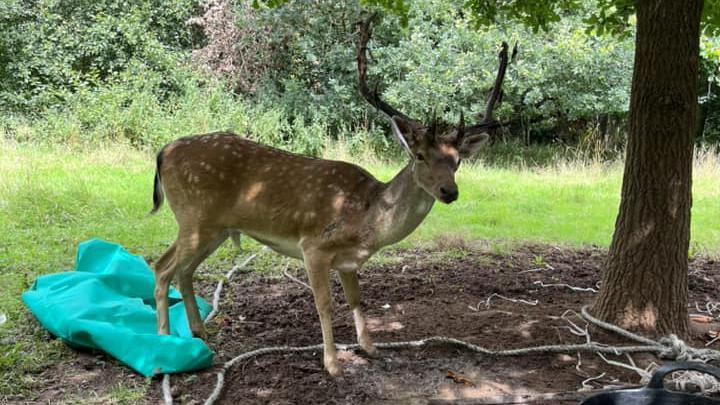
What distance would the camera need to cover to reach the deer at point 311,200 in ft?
13.5

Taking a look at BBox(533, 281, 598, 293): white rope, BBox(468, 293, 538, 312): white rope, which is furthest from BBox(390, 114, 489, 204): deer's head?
BBox(533, 281, 598, 293): white rope

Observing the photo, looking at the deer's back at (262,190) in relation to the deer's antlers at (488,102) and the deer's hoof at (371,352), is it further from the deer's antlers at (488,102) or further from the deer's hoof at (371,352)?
the deer's hoof at (371,352)

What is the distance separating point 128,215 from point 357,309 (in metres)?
4.42

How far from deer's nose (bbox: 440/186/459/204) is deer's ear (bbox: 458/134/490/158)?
0.35 meters

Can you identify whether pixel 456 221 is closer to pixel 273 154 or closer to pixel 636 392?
pixel 273 154

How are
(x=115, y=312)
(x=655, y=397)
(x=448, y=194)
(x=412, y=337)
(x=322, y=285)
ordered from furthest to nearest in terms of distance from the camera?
(x=412, y=337), (x=115, y=312), (x=322, y=285), (x=448, y=194), (x=655, y=397)

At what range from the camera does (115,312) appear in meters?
4.60

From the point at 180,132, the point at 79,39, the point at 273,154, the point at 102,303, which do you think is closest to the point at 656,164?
the point at 273,154

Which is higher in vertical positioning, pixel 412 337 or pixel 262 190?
pixel 262 190

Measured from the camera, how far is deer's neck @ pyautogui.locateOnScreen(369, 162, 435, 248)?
413cm

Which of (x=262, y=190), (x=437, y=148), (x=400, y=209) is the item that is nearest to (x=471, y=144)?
(x=437, y=148)

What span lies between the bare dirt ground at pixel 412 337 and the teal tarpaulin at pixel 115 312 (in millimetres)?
109

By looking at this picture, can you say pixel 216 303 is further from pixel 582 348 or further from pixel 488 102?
pixel 582 348

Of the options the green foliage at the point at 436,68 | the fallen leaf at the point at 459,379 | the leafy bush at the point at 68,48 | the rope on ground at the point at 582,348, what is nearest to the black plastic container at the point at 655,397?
the fallen leaf at the point at 459,379
